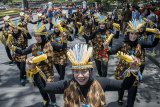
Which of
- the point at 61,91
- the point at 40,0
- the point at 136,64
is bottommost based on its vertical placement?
the point at 40,0

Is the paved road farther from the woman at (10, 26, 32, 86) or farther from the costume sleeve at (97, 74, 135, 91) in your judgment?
the costume sleeve at (97, 74, 135, 91)

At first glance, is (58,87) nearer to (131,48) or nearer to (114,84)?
(114,84)

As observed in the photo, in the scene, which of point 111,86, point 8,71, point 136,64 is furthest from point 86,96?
point 8,71

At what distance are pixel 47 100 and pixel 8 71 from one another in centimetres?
506

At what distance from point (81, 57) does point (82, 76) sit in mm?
238

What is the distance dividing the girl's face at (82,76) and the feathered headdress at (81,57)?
0.06m

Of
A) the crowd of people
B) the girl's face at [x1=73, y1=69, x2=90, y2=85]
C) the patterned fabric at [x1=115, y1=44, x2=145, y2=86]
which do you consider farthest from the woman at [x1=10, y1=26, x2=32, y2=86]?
the girl's face at [x1=73, y1=69, x2=90, y2=85]

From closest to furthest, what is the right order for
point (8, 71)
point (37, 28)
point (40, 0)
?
point (37, 28)
point (8, 71)
point (40, 0)

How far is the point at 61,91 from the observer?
411 centimetres

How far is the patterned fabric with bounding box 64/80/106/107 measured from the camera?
3.82 m

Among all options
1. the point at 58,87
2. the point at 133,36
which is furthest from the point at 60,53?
the point at 58,87

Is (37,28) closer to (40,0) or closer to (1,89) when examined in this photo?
(1,89)

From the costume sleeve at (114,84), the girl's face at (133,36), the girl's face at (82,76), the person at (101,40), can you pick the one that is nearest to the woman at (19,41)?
the person at (101,40)

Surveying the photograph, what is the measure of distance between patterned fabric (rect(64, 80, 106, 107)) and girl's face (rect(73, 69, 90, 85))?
10 centimetres
